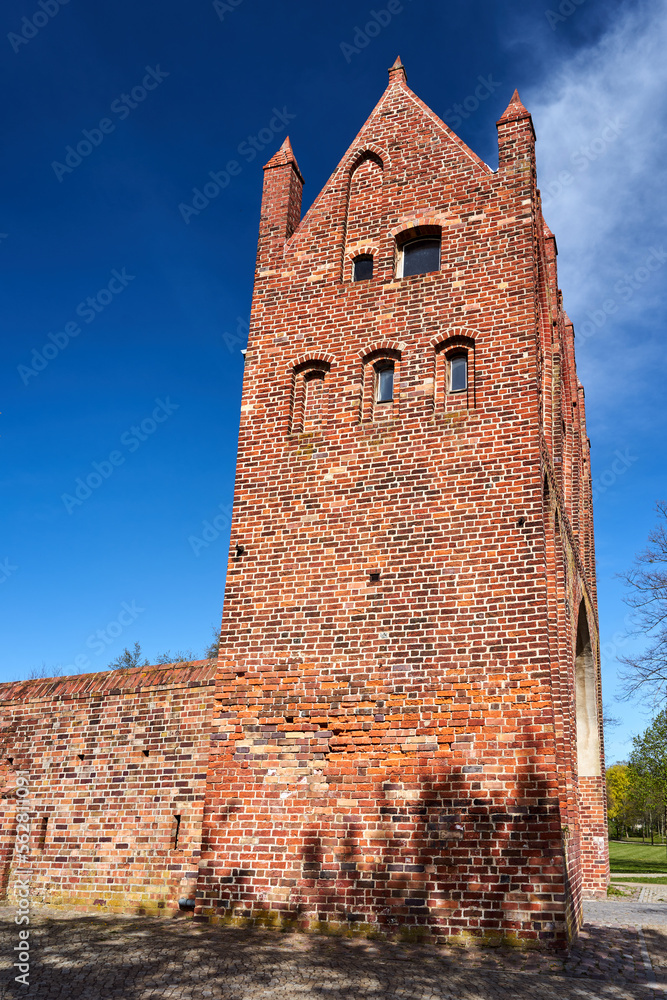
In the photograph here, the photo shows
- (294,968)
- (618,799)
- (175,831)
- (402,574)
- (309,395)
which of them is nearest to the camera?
(294,968)

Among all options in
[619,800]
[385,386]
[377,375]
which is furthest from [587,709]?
[619,800]

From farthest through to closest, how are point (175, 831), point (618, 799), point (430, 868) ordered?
point (618, 799) → point (175, 831) → point (430, 868)

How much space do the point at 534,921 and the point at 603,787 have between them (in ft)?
28.2

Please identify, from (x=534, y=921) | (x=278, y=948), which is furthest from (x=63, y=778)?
(x=534, y=921)

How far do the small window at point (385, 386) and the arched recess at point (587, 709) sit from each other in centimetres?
747

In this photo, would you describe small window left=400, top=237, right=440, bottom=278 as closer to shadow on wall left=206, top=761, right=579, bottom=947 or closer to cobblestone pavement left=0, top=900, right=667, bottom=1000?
shadow on wall left=206, top=761, right=579, bottom=947

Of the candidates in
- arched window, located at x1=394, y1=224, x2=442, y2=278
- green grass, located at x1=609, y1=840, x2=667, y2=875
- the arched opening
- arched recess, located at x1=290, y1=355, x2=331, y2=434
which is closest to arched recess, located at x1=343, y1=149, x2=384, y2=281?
the arched opening

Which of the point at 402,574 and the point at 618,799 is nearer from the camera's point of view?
the point at 402,574

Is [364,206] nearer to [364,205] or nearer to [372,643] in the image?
[364,205]

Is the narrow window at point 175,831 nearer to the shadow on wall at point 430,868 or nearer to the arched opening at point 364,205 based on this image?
the shadow on wall at point 430,868

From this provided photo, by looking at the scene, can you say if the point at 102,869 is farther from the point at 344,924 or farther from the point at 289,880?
the point at 344,924

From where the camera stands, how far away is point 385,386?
10.6 meters

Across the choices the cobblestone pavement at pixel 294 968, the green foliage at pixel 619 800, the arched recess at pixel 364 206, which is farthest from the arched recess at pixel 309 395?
the green foliage at pixel 619 800

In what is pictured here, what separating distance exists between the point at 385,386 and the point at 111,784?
272 inches
